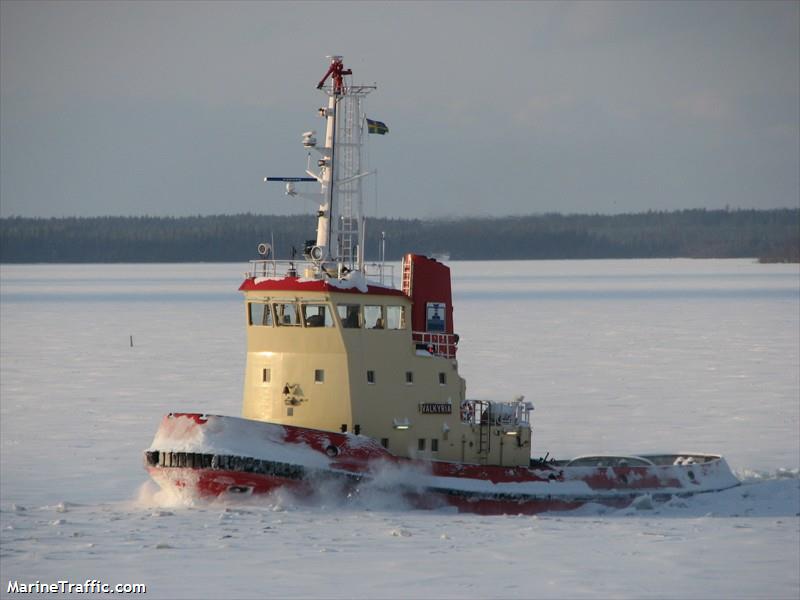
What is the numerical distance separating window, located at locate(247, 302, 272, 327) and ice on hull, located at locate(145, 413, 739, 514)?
2.39 meters

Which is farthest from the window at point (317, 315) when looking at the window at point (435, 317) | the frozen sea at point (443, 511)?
the frozen sea at point (443, 511)

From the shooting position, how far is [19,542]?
22.2 meters

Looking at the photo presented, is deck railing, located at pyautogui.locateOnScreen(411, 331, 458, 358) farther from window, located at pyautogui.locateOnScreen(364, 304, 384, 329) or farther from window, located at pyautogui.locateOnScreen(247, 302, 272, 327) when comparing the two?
window, located at pyautogui.locateOnScreen(247, 302, 272, 327)

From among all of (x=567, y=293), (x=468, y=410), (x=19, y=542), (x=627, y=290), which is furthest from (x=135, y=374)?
(x=627, y=290)

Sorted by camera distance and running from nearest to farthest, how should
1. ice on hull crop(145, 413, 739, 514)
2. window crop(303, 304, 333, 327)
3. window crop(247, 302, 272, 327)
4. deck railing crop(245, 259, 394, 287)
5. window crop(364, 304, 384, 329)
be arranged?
ice on hull crop(145, 413, 739, 514)
window crop(303, 304, 333, 327)
window crop(364, 304, 384, 329)
deck railing crop(245, 259, 394, 287)
window crop(247, 302, 272, 327)

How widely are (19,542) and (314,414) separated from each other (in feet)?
19.2

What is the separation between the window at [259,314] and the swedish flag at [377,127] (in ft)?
12.2

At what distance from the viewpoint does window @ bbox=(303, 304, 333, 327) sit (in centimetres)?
2603

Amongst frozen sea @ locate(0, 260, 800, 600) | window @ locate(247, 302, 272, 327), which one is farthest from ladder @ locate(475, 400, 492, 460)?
window @ locate(247, 302, 272, 327)

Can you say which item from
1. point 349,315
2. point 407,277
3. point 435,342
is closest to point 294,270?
point 349,315

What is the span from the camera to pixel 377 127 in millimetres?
26859

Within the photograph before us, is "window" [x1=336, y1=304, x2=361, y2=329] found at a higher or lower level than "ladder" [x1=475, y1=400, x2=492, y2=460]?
higher

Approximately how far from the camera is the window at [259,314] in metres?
26.7

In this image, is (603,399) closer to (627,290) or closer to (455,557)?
(455,557)
